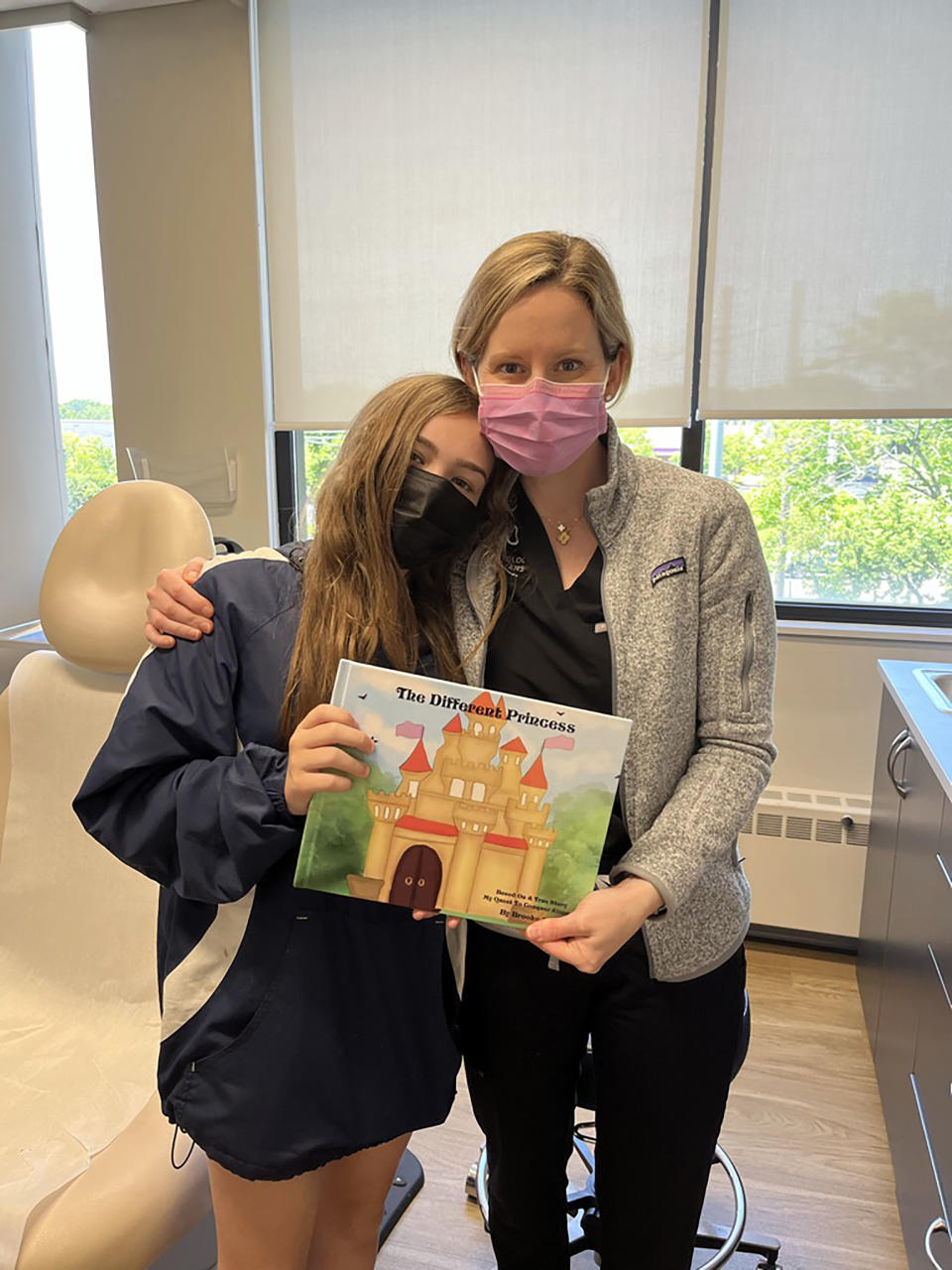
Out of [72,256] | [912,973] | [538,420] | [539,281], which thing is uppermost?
[72,256]

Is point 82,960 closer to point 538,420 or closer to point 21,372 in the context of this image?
point 538,420

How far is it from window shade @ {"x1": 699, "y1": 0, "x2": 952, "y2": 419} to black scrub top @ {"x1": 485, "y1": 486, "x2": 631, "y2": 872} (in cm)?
167

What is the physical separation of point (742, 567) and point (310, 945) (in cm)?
62

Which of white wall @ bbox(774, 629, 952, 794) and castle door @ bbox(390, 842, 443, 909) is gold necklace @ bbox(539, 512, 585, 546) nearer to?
castle door @ bbox(390, 842, 443, 909)

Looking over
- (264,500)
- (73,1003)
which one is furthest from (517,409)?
(264,500)

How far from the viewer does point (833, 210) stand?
2.33 meters

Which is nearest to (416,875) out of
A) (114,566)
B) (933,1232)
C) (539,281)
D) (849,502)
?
(539,281)

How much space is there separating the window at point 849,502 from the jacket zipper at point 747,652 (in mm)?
1745

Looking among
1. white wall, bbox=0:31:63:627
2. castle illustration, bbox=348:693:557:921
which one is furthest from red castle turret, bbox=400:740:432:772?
white wall, bbox=0:31:63:627

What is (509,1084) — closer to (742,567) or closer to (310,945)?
(310,945)

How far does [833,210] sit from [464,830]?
2.14 metres

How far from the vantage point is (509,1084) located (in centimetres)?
114

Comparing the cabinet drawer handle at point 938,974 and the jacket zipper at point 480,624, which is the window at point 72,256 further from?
the cabinet drawer handle at point 938,974

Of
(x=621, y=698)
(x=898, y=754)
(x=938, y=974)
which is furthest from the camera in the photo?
(x=898, y=754)
